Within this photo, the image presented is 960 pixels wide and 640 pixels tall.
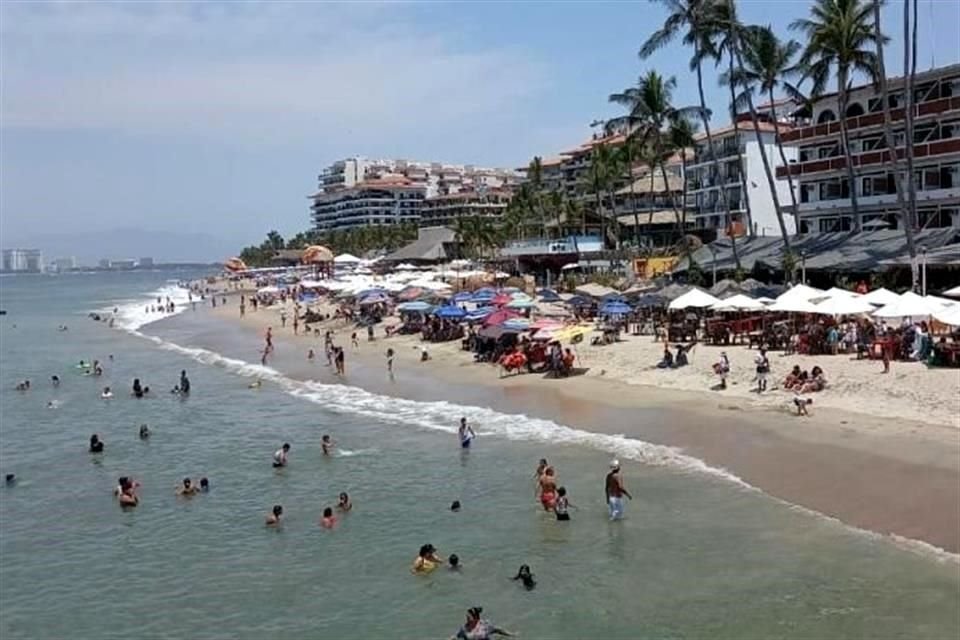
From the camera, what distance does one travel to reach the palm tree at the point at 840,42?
40.6 m

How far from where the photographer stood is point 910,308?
2672 centimetres

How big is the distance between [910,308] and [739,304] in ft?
21.6

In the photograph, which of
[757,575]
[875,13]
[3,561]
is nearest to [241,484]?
[3,561]

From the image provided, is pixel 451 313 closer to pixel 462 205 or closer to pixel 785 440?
pixel 785 440

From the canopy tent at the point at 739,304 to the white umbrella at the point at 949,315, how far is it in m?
6.47

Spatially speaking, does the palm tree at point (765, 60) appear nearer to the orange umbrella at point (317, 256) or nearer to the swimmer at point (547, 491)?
the swimmer at point (547, 491)

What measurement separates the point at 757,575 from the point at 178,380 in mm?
31929

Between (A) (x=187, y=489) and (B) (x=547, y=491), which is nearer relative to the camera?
(B) (x=547, y=491)

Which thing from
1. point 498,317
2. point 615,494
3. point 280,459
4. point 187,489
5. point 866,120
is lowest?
point 187,489

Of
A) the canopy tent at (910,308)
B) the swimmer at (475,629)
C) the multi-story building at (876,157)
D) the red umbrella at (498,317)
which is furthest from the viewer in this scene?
the multi-story building at (876,157)

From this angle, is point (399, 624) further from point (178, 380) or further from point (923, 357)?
point (178, 380)

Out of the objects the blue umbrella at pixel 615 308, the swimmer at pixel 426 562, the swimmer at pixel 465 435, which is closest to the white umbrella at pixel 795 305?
the blue umbrella at pixel 615 308

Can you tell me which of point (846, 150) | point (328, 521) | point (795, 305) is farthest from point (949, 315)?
point (846, 150)

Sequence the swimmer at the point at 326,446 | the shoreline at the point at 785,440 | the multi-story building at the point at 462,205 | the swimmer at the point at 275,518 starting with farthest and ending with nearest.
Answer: the multi-story building at the point at 462,205 < the swimmer at the point at 326,446 < the swimmer at the point at 275,518 < the shoreline at the point at 785,440
